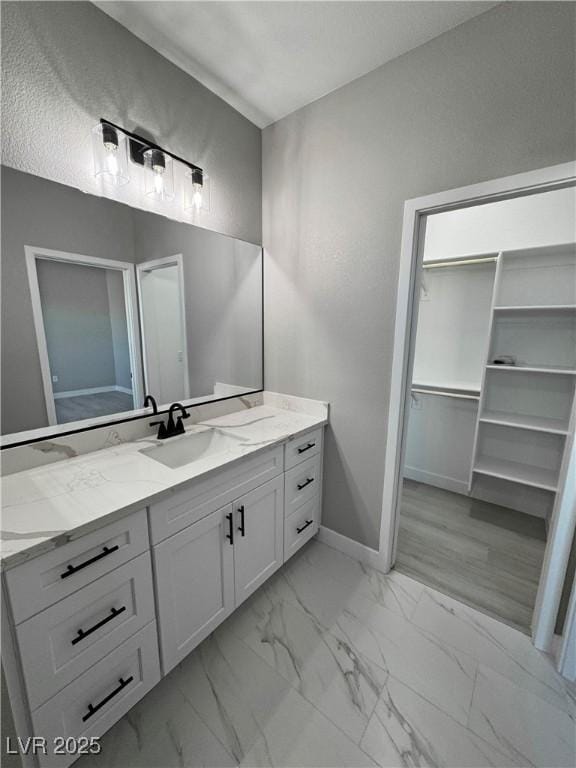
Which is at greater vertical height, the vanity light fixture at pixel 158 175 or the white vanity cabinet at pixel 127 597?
the vanity light fixture at pixel 158 175

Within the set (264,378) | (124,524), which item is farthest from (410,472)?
(124,524)

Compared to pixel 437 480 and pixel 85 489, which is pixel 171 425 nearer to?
pixel 85 489

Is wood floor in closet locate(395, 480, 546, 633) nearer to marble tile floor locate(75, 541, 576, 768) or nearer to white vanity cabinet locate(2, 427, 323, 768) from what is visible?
marble tile floor locate(75, 541, 576, 768)

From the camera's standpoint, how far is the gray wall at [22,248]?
1.11m

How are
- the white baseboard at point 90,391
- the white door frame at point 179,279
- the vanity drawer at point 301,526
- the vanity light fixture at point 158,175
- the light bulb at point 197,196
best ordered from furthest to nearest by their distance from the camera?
the vanity drawer at point 301,526 → the light bulb at point 197,196 → the white door frame at point 179,279 → the vanity light fixture at point 158,175 → the white baseboard at point 90,391

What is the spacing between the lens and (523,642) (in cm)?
145

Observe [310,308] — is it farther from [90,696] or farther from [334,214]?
[90,696]

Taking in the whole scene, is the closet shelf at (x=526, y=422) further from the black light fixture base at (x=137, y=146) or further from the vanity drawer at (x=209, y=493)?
the black light fixture base at (x=137, y=146)

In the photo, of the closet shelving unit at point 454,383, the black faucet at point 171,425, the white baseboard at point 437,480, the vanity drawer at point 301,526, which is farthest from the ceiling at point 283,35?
the white baseboard at point 437,480

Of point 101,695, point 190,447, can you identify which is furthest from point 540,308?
point 101,695

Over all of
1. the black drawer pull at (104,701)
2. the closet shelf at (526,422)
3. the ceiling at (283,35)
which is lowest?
the black drawer pull at (104,701)

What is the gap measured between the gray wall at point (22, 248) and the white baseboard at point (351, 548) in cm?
168

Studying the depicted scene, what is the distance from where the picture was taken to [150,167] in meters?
1.45

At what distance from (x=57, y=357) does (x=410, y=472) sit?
2803 mm
